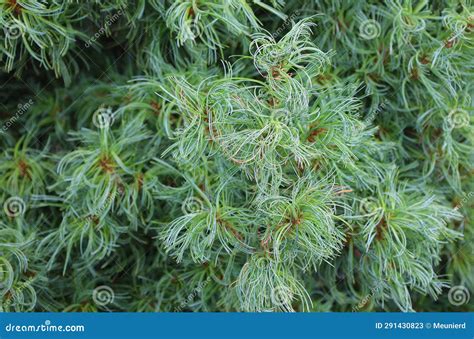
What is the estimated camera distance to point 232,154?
1.10 m

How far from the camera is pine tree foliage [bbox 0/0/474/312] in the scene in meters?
1.12

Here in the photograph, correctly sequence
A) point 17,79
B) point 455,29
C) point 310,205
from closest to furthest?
point 310,205 < point 455,29 < point 17,79

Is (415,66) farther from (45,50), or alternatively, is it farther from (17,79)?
(17,79)

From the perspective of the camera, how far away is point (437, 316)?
1.34 metres

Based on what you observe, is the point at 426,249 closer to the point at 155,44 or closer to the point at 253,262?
the point at 253,262

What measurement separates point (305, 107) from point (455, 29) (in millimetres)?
383

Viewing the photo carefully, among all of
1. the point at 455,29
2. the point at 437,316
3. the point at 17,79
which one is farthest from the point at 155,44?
the point at 437,316

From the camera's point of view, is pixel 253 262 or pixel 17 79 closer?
pixel 253 262

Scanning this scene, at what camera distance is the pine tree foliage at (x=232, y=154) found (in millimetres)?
1125

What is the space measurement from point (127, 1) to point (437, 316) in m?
0.86

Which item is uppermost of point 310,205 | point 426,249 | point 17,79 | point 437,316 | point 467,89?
point 17,79

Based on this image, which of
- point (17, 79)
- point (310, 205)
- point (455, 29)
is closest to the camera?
point (310, 205)

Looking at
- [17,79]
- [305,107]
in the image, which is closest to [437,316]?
[305,107]

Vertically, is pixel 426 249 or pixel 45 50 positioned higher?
pixel 45 50
